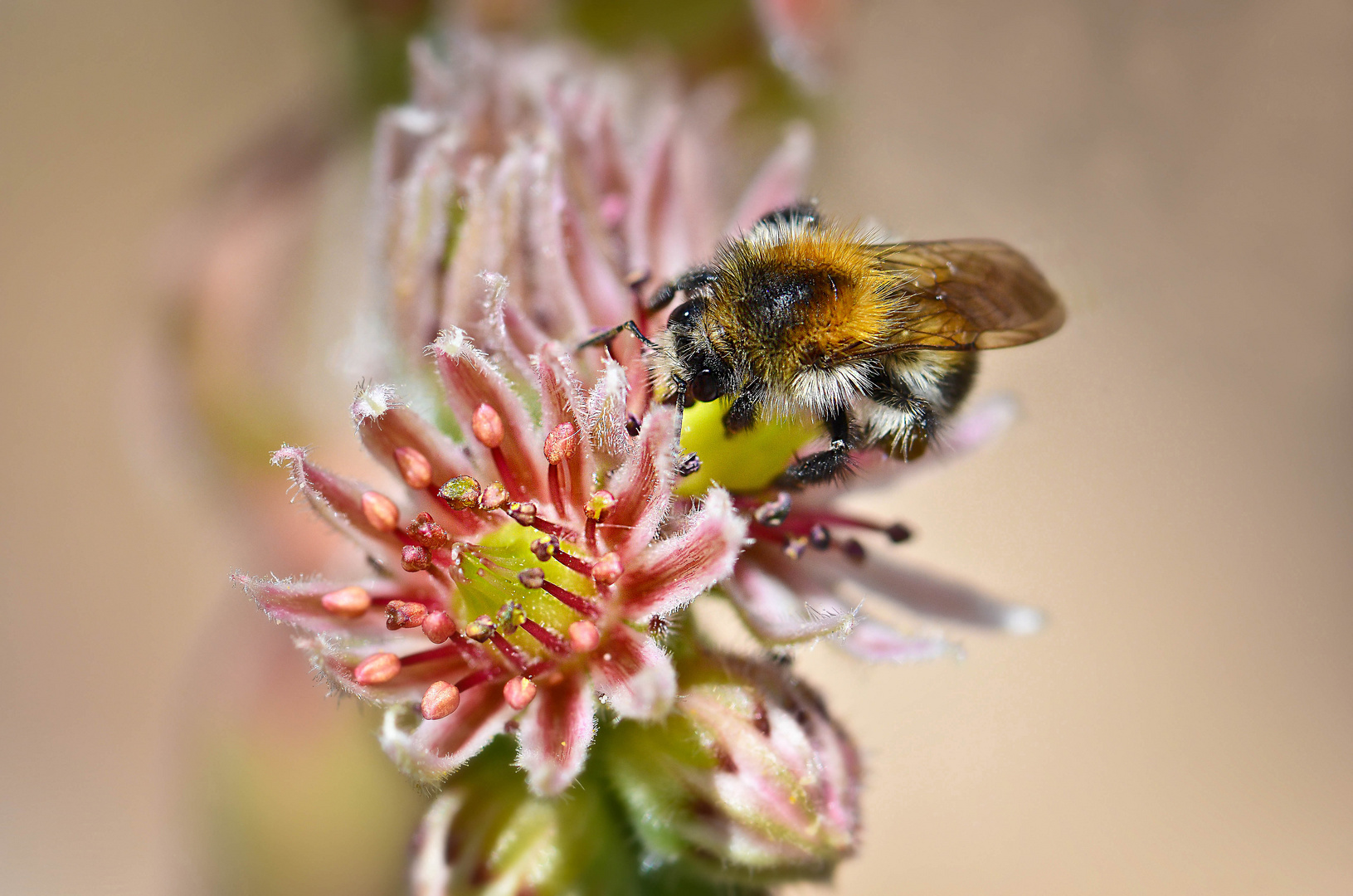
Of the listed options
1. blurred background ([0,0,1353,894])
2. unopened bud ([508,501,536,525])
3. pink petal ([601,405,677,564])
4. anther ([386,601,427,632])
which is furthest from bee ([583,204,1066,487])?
blurred background ([0,0,1353,894])

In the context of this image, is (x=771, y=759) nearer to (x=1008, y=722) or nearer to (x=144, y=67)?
(x=1008, y=722)

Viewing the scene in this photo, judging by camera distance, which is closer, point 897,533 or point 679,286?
point 679,286

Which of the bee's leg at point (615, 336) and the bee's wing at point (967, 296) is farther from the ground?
the bee's wing at point (967, 296)

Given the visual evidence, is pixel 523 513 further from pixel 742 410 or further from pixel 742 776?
pixel 742 776

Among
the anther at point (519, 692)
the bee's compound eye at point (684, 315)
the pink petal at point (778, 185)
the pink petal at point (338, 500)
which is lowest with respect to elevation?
the anther at point (519, 692)

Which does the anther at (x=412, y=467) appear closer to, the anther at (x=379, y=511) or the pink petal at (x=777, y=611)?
the anther at (x=379, y=511)

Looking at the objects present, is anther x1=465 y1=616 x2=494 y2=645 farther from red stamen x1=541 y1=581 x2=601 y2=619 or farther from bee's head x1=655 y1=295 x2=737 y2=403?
bee's head x1=655 y1=295 x2=737 y2=403

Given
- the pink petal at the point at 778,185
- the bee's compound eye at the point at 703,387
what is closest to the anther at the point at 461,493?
the bee's compound eye at the point at 703,387

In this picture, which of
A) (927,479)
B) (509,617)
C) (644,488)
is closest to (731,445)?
(644,488)

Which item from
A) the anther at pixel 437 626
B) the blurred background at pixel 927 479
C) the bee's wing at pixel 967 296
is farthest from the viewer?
the blurred background at pixel 927 479
